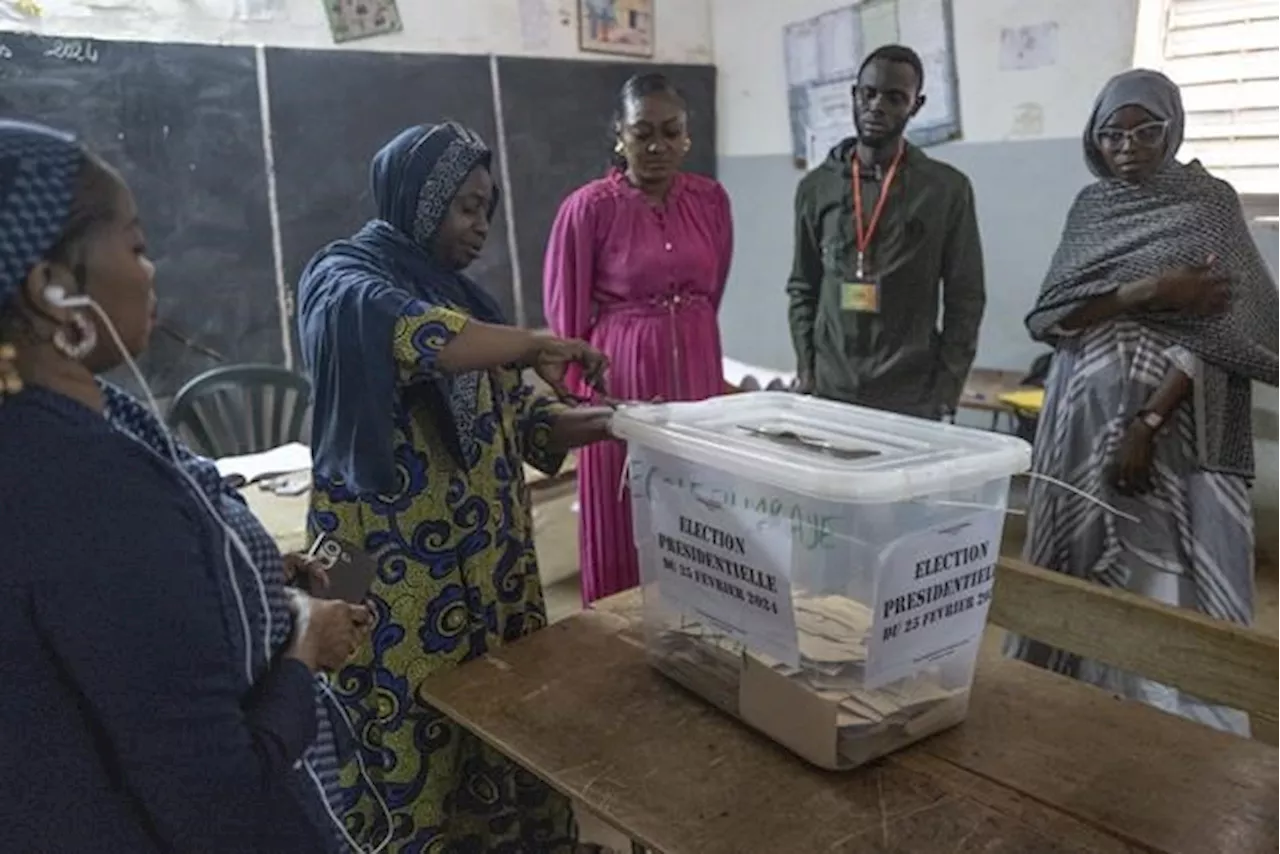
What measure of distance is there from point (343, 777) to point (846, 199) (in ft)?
5.77

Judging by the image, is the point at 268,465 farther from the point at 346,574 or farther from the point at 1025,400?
the point at 1025,400

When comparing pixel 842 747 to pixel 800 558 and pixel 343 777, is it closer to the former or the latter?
pixel 800 558

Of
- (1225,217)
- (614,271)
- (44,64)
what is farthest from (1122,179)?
(44,64)

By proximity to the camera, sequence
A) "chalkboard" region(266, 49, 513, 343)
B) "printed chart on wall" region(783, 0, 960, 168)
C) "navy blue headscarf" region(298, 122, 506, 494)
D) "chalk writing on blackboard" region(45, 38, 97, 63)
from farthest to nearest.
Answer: "printed chart on wall" region(783, 0, 960, 168) → "chalkboard" region(266, 49, 513, 343) → "chalk writing on blackboard" region(45, 38, 97, 63) → "navy blue headscarf" region(298, 122, 506, 494)

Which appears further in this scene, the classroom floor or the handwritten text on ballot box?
the classroom floor

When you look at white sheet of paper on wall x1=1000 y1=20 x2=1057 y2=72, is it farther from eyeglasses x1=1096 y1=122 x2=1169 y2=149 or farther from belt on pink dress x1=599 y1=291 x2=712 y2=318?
belt on pink dress x1=599 y1=291 x2=712 y2=318

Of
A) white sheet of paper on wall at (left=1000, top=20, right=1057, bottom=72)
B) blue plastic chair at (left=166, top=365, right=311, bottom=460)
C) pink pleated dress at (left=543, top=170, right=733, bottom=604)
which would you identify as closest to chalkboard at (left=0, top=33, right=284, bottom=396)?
blue plastic chair at (left=166, top=365, right=311, bottom=460)

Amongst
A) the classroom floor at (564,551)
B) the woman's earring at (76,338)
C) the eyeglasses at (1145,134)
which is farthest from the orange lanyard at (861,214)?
the woman's earring at (76,338)

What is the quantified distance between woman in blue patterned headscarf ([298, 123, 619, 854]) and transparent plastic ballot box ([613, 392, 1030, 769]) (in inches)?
14.1

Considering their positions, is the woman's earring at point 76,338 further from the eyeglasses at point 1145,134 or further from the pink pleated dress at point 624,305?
the eyeglasses at point 1145,134

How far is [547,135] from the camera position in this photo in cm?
414

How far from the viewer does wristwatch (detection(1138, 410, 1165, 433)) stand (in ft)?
6.40

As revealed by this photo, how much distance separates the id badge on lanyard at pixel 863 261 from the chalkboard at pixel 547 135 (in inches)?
67.9

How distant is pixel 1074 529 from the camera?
6.97 ft
